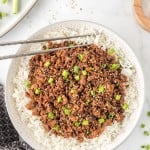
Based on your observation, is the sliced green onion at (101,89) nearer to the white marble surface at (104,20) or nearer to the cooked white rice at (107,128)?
the cooked white rice at (107,128)

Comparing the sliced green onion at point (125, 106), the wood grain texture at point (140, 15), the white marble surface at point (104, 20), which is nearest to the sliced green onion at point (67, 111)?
the sliced green onion at point (125, 106)

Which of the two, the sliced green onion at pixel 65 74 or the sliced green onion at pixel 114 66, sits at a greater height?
the sliced green onion at pixel 114 66

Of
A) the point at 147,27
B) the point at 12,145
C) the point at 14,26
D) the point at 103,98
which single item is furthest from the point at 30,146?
the point at 147,27

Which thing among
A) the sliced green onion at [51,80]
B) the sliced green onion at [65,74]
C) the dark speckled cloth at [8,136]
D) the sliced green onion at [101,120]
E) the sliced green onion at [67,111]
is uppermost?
the sliced green onion at [65,74]

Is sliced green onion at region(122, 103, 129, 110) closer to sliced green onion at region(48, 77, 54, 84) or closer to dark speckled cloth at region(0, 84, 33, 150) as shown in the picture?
sliced green onion at region(48, 77, 54, 84)

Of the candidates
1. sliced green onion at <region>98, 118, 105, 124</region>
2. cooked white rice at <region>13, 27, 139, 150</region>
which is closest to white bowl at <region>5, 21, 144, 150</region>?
cooked white rice at <region>13, 27, 139, 150</region>

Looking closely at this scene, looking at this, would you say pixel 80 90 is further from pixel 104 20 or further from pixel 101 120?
pixel 104 20

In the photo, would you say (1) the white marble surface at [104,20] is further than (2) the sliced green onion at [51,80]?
Yes
